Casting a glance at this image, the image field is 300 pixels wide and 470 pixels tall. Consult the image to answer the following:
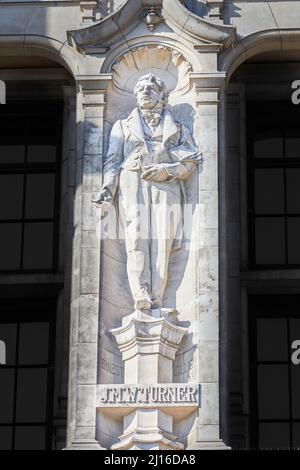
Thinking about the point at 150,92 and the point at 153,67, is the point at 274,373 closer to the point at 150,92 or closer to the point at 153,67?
the point at 150,92

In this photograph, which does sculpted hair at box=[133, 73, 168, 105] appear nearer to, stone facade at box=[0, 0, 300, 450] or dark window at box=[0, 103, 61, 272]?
stone facade at box=[0, 0, 300, 450]

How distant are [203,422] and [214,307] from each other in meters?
1.67

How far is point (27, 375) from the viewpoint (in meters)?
25.8

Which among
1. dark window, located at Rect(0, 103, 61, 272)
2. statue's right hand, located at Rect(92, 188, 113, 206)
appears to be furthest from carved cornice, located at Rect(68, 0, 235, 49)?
dark window, located at Rect(0, 103, 61, 272)

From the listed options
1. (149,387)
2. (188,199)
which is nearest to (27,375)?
(149,387)

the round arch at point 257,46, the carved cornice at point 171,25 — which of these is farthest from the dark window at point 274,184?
the carved cornice at point 171,25

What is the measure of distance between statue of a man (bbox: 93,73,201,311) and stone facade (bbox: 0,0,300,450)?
0.18 metres

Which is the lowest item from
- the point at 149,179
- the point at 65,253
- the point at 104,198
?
the point at 65,253

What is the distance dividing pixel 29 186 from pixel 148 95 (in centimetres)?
324

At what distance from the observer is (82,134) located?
24.7 m
